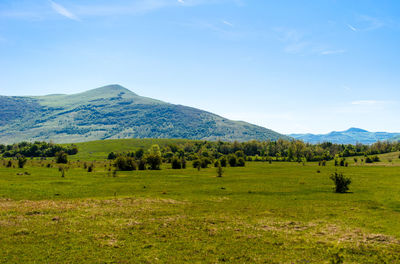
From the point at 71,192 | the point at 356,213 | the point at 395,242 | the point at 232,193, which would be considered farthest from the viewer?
the point at 232,193

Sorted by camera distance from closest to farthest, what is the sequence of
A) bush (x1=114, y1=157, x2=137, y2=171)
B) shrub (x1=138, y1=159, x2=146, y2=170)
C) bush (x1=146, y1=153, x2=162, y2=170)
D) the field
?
the field → bush (x1=114, y1=157, x2=137, y2=171) → shrub (x1=138, y1=159, x2=146, y2=170) → bush (x1=146, y1=153, x2=162, y2=170)

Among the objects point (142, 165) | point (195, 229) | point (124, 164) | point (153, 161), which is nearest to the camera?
point (195, 229)

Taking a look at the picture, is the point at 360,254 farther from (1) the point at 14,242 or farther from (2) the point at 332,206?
(1) the point at 14,242

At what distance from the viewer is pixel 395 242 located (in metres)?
24.2

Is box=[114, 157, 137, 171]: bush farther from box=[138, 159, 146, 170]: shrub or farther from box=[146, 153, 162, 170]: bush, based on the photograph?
box=[146, 153, 162, 170]: bush

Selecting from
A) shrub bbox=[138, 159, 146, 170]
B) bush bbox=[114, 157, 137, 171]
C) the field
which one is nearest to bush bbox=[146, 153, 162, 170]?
shrub bbox=[138, 159, 146, 170]

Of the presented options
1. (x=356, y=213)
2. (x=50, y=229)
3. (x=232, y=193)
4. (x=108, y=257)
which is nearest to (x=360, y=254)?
(x=356, y=213)

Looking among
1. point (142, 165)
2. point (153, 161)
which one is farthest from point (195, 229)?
point (153, 161)

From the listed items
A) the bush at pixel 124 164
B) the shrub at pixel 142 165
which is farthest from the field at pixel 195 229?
the shrub at pixel 142 165

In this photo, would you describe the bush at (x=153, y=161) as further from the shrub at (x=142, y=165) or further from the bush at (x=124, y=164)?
the bush at (x=124, y=164)

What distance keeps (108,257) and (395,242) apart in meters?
24.1

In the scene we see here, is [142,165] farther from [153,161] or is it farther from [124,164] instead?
[124,164]

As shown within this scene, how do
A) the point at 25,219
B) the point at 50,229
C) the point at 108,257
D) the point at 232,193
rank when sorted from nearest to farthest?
1. the point at 108,257
2. the point at 50,229
3. the point at 25,219
4. the point at 232,193

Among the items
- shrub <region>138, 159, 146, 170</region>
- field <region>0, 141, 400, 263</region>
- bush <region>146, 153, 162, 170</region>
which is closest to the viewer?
field <region>0, 141, 400, 263</region>
